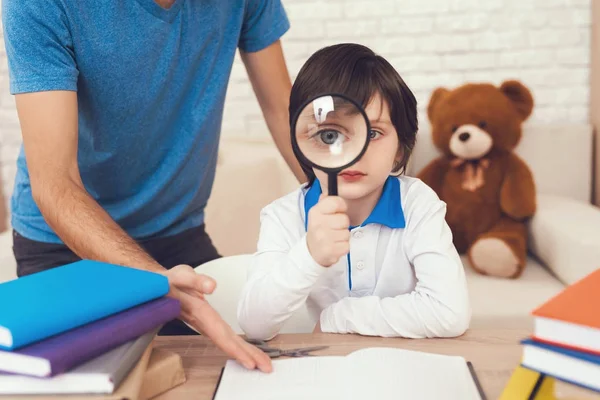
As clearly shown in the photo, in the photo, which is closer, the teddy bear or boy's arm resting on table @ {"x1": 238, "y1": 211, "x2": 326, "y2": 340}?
boy's arm resting on table @ {"x1": 238, "y1": 211, "x2": 326, "y2": 340}

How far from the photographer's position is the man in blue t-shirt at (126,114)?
1.24 metres

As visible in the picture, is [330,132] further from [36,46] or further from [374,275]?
[36,46]

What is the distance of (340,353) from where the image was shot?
0.96 m

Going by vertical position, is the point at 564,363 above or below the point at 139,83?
below

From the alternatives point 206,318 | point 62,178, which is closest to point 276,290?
point 206,318

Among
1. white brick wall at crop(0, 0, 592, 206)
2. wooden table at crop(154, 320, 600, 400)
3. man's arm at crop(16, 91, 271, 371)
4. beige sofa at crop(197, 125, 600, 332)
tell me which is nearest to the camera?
wooden table at crop(154, 320, 600, 400)

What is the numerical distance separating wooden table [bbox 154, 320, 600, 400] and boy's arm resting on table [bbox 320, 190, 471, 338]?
21mm

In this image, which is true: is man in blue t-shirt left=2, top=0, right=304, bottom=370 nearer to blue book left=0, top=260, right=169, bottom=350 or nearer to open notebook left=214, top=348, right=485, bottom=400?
blue book left=0, top=260, right=169, bottom=350

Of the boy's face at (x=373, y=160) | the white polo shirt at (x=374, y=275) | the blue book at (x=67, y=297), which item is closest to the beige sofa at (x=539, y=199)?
the white polo shirt at (x=374, y=275)

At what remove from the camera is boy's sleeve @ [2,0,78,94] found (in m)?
1.25

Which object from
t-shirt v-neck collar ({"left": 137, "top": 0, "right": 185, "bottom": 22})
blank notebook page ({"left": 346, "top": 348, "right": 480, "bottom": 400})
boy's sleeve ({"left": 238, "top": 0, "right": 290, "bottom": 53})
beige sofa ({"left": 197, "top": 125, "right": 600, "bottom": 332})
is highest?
t-shirt v-neck collar ({"left": 137, "top": 0, "right": 185, "bottom": 22})

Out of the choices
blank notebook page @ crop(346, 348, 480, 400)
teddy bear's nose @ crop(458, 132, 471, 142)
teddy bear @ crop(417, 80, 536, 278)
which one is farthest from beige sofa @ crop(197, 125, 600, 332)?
blank notebook page @ crop(346, 348, 480, 400)

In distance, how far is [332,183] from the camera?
0.89 m

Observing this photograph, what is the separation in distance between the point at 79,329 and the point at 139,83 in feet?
2.57
